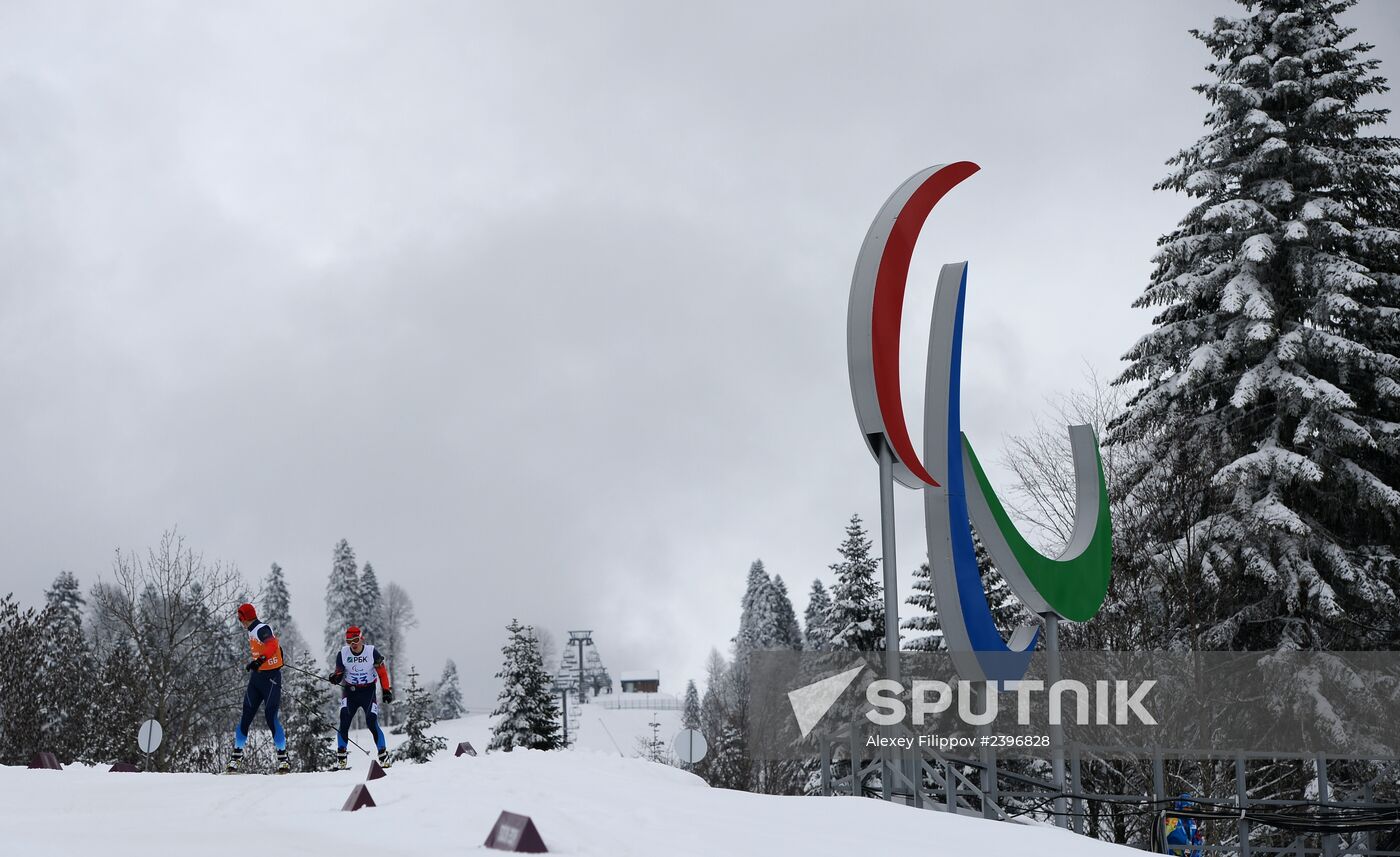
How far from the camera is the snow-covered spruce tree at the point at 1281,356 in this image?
18906mm

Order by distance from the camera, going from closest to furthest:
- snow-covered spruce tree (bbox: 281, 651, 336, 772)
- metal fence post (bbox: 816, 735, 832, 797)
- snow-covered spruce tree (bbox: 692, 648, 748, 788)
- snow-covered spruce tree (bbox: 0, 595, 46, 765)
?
metal fence post (bbox: 816, 735, 832, 797), snow-covered spruce tree (bbox: 0, 595, 46, 765), snow-covered spruce tree (bbox: 281, 651, 336, 772), snow-covered spruce tree (bbox: 692, 648, 748, 788)

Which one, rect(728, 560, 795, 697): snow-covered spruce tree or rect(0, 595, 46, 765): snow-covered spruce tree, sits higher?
rect(728, 560, 795, 697): snow-covered spruce tree

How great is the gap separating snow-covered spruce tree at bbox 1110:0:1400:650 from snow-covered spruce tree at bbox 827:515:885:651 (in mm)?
11065

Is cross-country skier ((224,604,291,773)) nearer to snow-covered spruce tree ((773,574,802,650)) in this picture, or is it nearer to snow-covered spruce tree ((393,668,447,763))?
snow-covered spruce tree ((393,668,447,763))

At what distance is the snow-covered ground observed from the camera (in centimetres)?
615

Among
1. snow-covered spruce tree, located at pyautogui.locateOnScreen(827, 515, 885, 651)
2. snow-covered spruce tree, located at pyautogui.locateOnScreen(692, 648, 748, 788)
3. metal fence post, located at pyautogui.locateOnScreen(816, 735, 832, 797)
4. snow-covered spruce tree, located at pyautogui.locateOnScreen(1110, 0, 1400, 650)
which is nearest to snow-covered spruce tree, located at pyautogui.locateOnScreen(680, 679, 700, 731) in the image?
snow-covered spruce tree, located at pyautogui.locateOnScreen(692, 648, 748, 788)

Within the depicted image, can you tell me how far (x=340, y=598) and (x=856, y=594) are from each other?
54.9m

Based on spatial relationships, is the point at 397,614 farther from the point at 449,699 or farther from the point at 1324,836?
the point at 1324,836

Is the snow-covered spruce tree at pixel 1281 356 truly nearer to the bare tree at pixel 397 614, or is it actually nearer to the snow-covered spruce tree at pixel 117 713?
the snow-covered spruce tree at pixel 117 713

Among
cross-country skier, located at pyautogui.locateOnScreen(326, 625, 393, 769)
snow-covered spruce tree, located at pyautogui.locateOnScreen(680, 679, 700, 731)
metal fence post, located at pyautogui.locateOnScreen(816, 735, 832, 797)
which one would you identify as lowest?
snow-covered spruce tree, located at pyautogui.locateOnScreen(680, 679, 700, 731)

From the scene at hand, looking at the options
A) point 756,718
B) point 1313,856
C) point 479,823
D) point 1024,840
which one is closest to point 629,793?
point 479,823

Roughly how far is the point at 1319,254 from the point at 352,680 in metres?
17.9

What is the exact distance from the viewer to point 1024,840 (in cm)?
738

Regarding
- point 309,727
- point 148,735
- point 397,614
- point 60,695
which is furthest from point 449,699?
point 148,735
